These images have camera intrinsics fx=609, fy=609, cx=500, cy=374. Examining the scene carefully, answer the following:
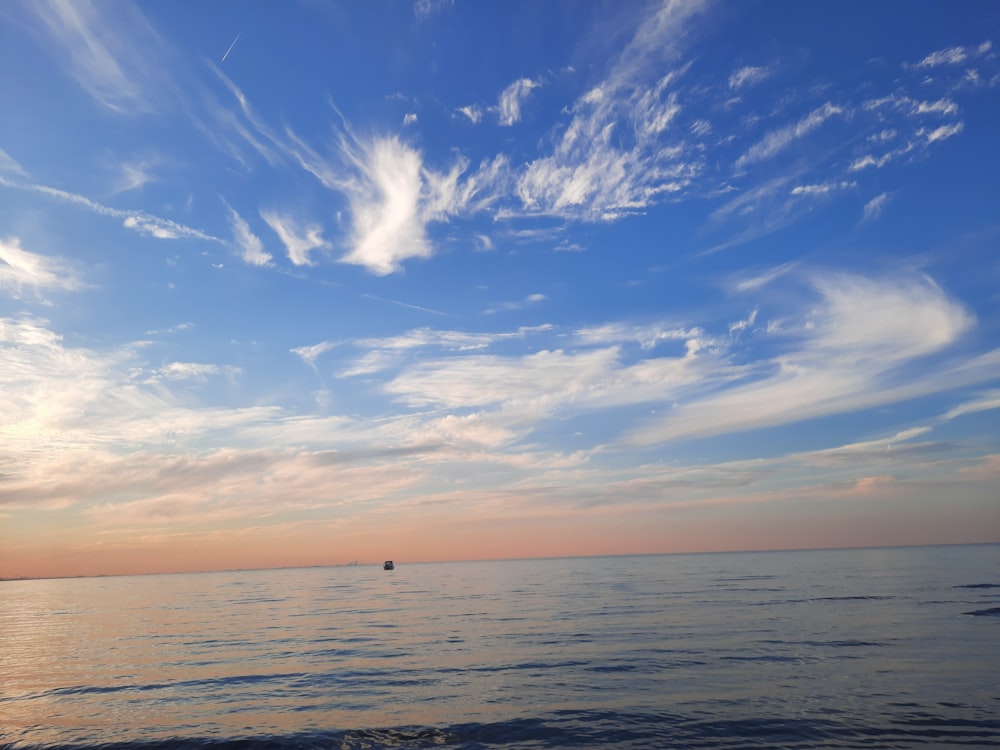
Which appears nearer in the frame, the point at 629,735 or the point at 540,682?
the point at 629,735

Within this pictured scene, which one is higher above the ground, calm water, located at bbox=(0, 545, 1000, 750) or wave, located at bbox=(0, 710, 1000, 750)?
calm water, located at bbox=(0, 545, 1000, 750)

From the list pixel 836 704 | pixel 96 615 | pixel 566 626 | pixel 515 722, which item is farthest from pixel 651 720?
pixel 96 615

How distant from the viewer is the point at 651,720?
68.3 ft

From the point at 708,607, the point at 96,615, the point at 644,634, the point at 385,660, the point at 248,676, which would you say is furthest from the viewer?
the point at 96,615

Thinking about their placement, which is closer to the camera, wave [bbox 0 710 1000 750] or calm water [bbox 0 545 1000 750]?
wave [bbox 0 710 1000 750]

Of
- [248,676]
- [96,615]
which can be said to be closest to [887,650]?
[248,676]

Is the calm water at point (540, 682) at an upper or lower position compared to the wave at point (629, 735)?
upper

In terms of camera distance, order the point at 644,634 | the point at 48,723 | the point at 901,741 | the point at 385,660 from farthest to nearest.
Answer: the point at 644,634 < the point at 385,660 < the point at 48,723 < the point at 901,741

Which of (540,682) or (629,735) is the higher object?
(540,682)

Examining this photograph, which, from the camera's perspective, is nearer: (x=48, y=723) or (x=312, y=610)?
(x=48, y=723)

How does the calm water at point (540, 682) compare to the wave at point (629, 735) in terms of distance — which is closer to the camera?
the wave at point (629, 735)

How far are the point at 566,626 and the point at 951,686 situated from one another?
85.5 ft

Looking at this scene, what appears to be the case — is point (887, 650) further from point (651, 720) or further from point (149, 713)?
point (149, 713)

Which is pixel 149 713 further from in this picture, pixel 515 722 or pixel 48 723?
pixel 515 722
